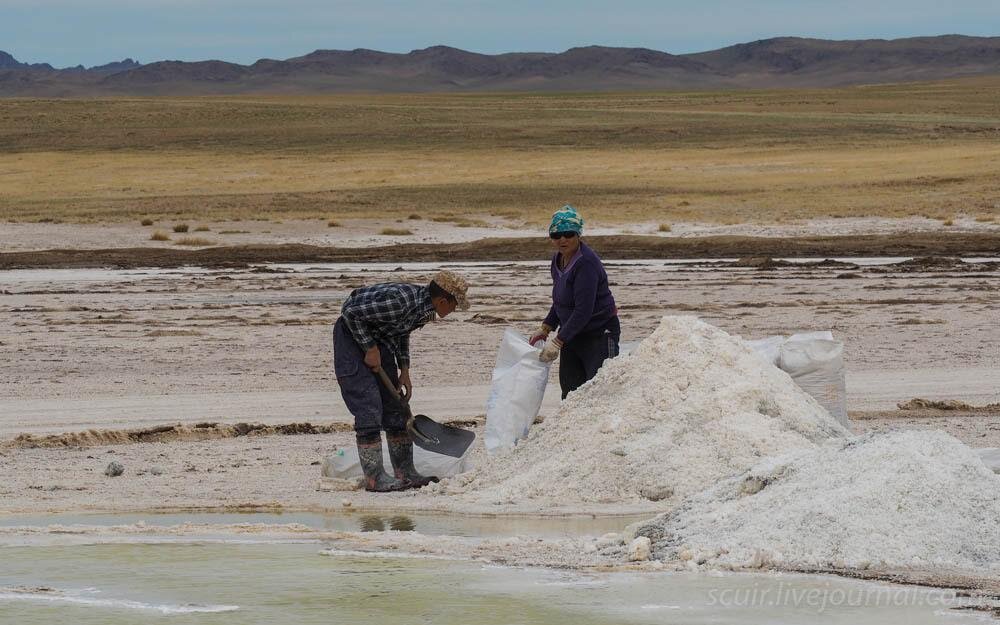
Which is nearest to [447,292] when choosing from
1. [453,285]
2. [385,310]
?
[453,285]

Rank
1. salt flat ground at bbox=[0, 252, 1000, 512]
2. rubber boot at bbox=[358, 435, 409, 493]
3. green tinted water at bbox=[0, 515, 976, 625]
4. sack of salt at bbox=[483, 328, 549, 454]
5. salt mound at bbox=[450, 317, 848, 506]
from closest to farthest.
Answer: green tinted water at bbox=[0, 515, 976, 625] < salt mound at bbox=[450, 317, 848, 506] < rubber boot at bbox=[358, 435, 409, 493] < sack of salt at bbox=[483, 328, 549, 454] < salt flat ground at bbox=[0, 252, 1000, 512]

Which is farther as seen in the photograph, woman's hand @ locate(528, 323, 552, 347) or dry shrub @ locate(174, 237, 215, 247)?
dry shrub @ locate(174, 237, 215, 247)

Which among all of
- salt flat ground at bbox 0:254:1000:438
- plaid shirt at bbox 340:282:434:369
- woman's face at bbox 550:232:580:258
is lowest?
salt flat ground at bbox 0:254:1000:438

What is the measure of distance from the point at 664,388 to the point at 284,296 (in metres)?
12.5

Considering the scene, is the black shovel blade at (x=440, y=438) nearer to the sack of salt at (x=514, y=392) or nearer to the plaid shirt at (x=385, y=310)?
the sack of salt at (x=514, y=392)

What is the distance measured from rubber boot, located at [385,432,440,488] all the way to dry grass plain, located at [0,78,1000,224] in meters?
25.0

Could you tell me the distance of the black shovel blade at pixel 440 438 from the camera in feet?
27.4

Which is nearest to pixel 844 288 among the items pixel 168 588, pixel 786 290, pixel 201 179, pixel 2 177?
pixel 786 290

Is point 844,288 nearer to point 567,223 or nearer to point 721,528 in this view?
point 567,223

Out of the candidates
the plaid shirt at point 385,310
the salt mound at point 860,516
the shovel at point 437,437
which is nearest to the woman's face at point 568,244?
the plaid shirt at point 385,310

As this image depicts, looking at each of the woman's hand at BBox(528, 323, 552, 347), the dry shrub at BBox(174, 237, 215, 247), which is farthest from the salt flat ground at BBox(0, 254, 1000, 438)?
the dry shrub at BBox(174, 237, 215, 247)

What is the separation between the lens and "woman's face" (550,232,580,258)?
795 centimetres

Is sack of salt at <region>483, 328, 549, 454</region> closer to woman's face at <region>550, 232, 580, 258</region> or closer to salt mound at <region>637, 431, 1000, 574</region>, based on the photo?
woman's face at <region>550, 232, 580, 258</region>

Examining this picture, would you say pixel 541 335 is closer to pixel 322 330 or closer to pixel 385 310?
pixel 385 310
